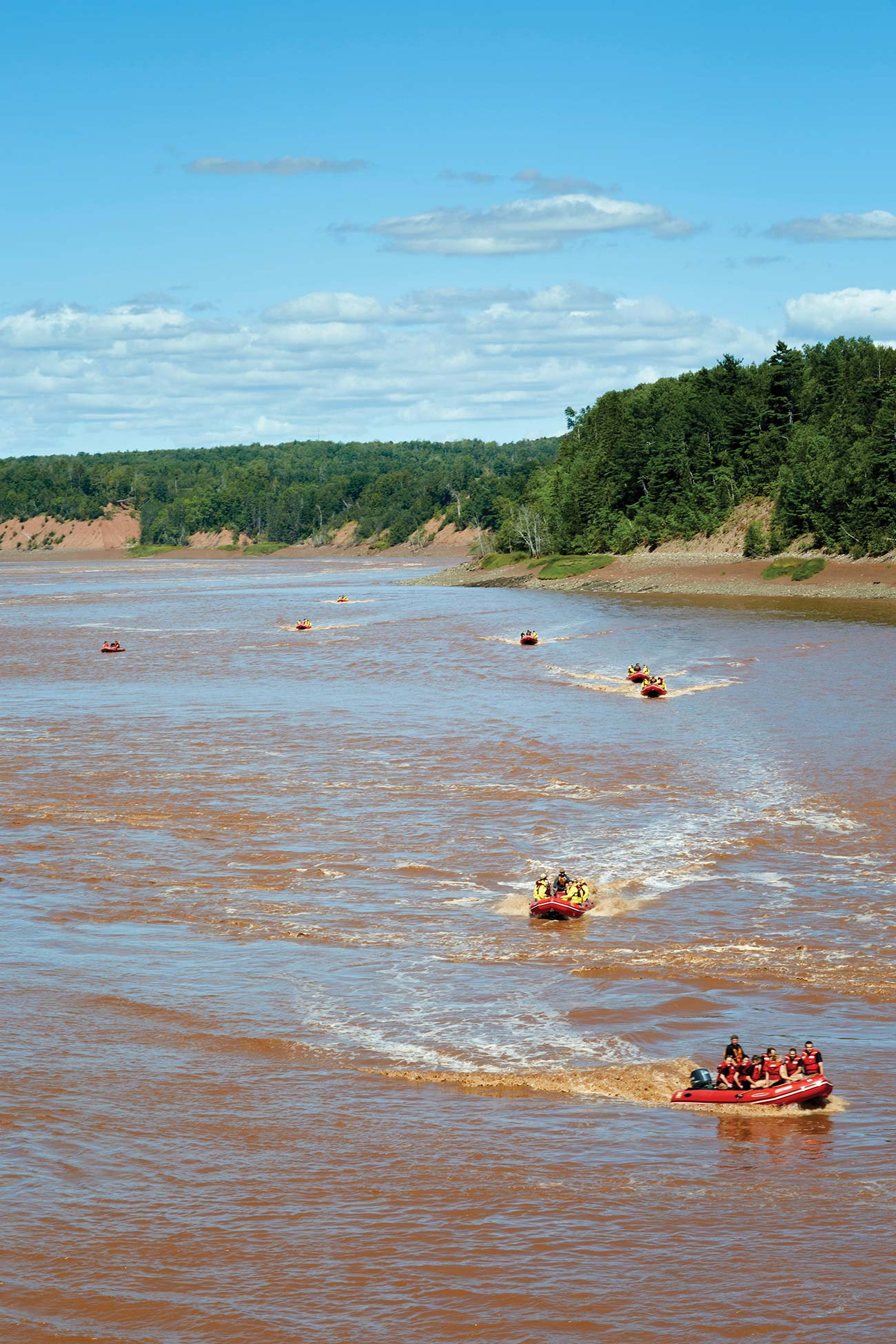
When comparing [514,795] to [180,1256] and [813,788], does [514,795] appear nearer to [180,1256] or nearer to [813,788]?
[813,788]

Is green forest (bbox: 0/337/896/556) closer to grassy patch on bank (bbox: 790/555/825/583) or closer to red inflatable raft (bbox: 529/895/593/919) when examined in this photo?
grassy patch on bank (bbox: 790/555/825/583)

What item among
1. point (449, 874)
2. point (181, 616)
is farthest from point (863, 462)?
point (449, 874)

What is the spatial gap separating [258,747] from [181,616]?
69.9 meters

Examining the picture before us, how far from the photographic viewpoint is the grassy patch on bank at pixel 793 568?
12825 centimetres

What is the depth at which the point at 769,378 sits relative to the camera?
15450 cm

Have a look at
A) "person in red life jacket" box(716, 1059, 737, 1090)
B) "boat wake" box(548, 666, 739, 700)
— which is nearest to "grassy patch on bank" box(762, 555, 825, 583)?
"boat wake" box(548, 666, 739, 700)

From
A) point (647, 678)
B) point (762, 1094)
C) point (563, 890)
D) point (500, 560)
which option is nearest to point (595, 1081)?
point (762, 1094)

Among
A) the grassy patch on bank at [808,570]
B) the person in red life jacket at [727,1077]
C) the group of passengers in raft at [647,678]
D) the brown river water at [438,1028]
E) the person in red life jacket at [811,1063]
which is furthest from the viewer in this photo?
the grassy patch on bank at [808,570]

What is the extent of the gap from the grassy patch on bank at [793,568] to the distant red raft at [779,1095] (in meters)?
109

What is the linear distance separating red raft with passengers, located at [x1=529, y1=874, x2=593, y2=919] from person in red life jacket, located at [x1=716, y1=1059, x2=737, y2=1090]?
9188 millimetres

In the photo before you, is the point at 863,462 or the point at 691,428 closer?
the point at 863,462

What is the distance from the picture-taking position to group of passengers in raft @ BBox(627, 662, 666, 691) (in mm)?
68500

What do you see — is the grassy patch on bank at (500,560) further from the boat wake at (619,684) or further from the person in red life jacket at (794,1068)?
the person in red life jacket at (794,1068)

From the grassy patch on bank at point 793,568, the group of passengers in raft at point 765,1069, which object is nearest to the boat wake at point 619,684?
the group of passengers in raft at point 765,1069
